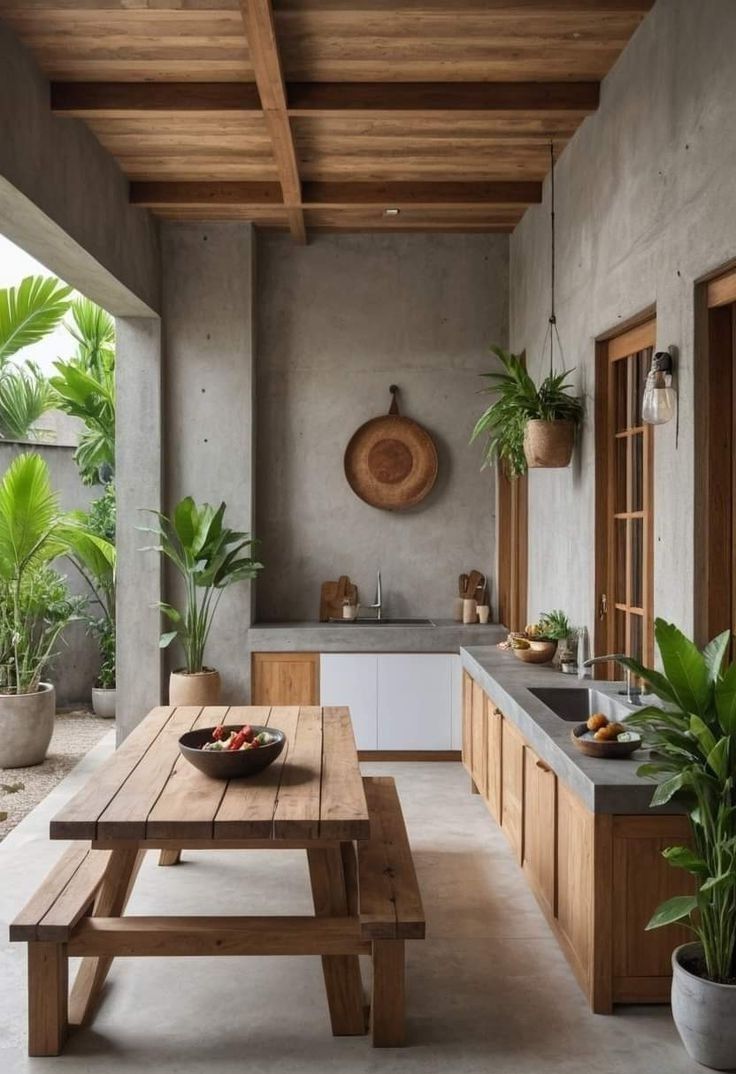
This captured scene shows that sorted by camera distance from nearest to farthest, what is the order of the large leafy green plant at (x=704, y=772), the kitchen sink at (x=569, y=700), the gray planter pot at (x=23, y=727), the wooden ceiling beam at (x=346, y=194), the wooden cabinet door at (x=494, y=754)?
the large leafy green plant at (x=704, y=772), the kitchen sink at (x=569, y=700), the wooden cabinet door at (x=494, y=754), the wooden ceiling beam at (x=346, y=194), the gray planter pot at (x=23, y=727)

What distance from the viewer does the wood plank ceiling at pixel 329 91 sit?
4.03 metres

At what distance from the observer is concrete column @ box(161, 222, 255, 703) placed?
22.8 ft

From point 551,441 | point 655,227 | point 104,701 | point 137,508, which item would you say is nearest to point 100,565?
point 104,701

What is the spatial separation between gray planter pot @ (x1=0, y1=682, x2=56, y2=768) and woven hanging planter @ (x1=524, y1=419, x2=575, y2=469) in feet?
11.6

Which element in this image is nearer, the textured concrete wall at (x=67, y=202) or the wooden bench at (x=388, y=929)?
the wooden bench at (x=388, y=929)

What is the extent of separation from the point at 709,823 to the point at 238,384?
488 cm

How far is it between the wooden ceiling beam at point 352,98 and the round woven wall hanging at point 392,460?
2809 mm

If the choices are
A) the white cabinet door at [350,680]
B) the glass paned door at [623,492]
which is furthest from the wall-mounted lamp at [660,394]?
the white cabinet door at [350,680]

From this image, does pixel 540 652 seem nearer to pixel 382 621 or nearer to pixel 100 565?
pixel 382 621

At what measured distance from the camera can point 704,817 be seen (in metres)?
2.80

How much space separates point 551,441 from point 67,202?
2.58 metres

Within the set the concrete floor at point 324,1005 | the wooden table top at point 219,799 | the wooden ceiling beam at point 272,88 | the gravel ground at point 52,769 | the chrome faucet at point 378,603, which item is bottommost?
the concrete floor at point 324,1005

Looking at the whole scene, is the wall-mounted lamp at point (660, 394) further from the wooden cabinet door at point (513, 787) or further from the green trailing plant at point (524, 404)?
the wooden cabinet door at point (513, 787)

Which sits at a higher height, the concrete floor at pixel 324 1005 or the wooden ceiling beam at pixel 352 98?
the wooden ceiling beam at pixel 352 98
